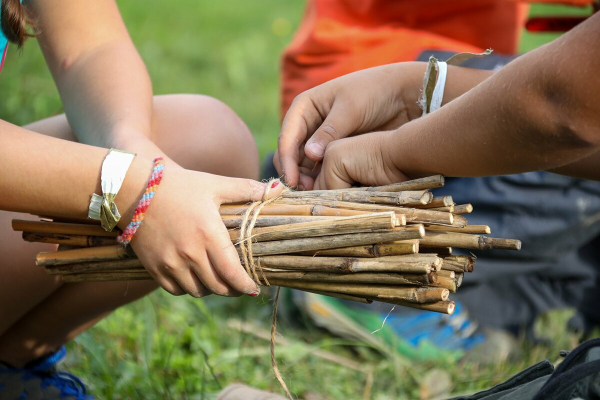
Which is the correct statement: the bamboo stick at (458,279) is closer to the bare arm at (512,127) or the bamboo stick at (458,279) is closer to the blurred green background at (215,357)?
the bare arm at (512,127)

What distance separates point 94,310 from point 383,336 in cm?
98

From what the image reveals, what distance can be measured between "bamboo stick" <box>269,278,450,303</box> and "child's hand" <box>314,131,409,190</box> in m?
0.25

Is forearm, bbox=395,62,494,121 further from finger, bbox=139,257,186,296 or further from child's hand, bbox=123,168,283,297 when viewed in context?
finger, bbox=139,257,186,296

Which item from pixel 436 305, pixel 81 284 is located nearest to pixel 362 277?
pixel 436 305

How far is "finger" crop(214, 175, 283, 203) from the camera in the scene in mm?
1417

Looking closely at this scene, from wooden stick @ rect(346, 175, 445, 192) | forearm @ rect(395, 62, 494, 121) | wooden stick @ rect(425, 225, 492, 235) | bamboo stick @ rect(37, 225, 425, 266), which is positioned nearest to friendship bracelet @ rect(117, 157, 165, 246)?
bamboo stick @ rect(37, 225, 425, 266)

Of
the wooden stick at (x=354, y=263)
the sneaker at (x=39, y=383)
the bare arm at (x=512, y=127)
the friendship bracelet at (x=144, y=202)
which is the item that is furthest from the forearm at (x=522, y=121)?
the sneaker at (x=39, y=383)

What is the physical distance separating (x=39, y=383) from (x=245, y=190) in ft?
2.41

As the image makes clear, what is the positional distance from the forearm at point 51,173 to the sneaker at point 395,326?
1122 millimetres

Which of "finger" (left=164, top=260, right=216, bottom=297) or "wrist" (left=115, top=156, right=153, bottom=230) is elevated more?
"wrist" (left=115, top=156, right=153, bottom=230)

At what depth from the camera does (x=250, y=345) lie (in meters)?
2.30

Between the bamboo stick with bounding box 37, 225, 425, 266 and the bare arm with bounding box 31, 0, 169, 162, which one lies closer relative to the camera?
the bamboo stick with bounding box 37, 225, 425, 266

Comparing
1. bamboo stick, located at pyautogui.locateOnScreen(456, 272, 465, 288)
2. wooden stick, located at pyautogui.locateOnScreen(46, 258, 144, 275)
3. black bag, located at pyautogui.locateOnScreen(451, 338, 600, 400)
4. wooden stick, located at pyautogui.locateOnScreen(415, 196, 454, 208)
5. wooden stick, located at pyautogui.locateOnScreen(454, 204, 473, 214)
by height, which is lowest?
black bag, located at pyautogui.locateOnScreen(451, 338, 600, 400)

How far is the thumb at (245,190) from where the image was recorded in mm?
1418
